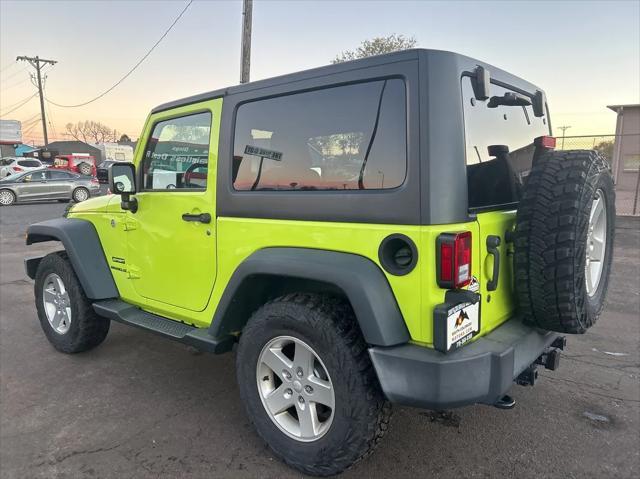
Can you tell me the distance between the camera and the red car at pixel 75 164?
2952 centimetres

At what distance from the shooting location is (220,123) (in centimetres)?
297

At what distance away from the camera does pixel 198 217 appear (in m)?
3.01

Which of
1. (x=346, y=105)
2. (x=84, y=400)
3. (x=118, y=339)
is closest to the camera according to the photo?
(x=346, y=105)

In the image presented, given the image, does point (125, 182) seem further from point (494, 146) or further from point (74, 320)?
point (494, 146)

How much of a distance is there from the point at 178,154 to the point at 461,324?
7.39ft

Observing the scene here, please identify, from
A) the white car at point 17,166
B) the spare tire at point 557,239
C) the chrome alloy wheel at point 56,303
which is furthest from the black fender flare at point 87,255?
the white car at point 17,166

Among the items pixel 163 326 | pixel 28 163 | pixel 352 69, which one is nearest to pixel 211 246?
pixel 163 326

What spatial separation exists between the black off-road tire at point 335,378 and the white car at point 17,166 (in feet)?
73.7

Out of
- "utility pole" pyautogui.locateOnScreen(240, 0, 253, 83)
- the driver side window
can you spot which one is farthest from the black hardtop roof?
"utility pole" pyautogui.locateOnScreen(240, 0, 253, 83)

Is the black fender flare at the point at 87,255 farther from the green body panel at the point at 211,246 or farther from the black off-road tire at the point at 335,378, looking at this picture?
the black off-road tire at the point at 335,378

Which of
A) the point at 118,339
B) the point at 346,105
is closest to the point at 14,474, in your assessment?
the point at 118,339

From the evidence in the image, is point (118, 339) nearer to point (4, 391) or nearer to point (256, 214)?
point (4, 391)

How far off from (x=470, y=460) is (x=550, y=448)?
0.50 metres

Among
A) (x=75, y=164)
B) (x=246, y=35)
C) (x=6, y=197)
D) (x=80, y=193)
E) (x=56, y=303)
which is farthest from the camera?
(x=75, y=164)
